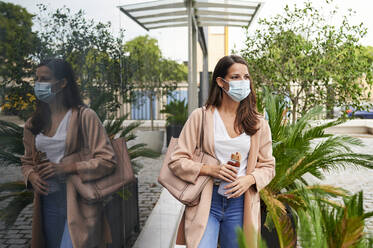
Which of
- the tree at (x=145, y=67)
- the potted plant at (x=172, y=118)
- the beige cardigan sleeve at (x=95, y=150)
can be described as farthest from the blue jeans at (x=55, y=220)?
the potted plant at (x=172, y=118)

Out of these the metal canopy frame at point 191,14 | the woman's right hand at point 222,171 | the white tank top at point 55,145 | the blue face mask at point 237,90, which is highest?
the metal canopy frame at point 191,14

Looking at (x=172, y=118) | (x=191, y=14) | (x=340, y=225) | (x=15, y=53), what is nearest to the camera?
(x=15, y=53)

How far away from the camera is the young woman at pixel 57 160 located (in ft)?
3.02

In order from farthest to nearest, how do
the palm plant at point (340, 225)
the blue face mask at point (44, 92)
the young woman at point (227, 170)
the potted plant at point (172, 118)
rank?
the potted plant at point (172, 118) → the young woman at point (227, 170) → the palm plant at point (340, 225) → the blue face mask at point (44, 92)

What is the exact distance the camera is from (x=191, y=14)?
630cm

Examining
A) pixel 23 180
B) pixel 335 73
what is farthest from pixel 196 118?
pixel 335 73

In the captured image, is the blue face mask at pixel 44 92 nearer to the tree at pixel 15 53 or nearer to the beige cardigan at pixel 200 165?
the tree at pixel 15 53

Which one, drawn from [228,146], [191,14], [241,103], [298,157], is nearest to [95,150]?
A: [228,146]

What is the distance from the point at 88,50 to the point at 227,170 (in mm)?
1087

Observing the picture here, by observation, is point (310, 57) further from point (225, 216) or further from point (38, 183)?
point (38, 183)

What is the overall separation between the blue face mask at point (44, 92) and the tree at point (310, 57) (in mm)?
6171

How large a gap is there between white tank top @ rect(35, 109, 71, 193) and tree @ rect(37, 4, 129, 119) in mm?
172

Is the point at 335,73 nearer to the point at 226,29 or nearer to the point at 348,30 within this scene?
the point at 348,30

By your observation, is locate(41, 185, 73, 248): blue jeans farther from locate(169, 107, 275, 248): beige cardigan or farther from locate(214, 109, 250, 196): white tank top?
locate(214, 109, 250, 196): white tank top
